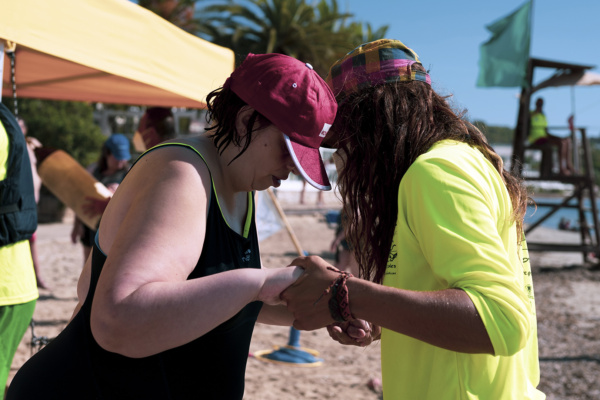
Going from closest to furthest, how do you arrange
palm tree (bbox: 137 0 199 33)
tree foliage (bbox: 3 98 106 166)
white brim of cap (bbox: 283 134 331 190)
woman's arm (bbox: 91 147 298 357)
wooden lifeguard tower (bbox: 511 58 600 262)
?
1. woman's arm (bbox: 91 147 298 357)
2. white brim of cap (bbox: 283 134 331 190)
3. wooden lifeguard tower (bbox: 511 58 600 262)
4. tree foliage (bbox: 3 98 106 166)
5. palm tree (bbox: 137 0 199 33)

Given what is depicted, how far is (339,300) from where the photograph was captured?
1251mm

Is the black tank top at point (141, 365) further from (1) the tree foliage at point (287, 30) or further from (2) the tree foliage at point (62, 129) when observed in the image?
(1) the tree foliage at point (287, 30)

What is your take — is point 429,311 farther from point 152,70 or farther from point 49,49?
point 152,70

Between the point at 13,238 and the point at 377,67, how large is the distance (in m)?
1.91

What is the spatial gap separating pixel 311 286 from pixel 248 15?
2798 centimetres

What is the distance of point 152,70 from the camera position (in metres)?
3.81

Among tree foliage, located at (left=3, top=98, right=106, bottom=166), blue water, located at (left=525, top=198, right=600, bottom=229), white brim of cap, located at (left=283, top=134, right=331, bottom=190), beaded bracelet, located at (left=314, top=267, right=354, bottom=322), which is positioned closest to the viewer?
beaded bracelet, located at (left=314, top=267, right=354, bottom=322)

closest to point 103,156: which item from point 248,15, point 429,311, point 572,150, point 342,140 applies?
point 342,140

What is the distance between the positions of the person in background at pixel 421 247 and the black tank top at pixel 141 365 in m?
0.19

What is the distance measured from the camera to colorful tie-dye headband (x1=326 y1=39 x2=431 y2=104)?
4.75 feet

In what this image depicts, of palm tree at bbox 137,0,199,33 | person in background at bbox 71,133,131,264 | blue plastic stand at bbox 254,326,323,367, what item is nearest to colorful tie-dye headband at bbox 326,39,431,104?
blue plastic stand at bbox 254,326,323,367

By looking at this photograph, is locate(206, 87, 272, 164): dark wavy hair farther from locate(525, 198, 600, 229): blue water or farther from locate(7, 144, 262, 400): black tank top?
locate(525, 198, 600, 229): blue water

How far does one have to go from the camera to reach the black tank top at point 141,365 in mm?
1286

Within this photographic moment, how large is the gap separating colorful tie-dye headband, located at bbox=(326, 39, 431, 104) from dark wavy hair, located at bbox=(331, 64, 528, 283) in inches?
0.7
